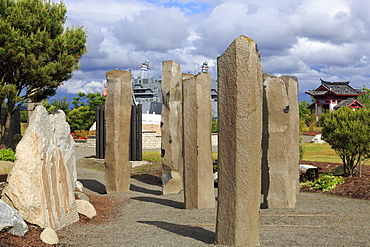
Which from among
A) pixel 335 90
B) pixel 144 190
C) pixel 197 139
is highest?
pixel 335 90

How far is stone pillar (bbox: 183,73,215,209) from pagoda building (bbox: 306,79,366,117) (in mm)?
42528

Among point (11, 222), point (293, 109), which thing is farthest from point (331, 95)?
point (11, 222)

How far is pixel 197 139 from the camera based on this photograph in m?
8.16

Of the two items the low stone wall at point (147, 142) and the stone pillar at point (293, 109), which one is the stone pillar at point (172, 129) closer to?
the stone pillar at point (293, 109)

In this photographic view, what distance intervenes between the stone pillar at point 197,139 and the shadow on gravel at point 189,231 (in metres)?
1.42

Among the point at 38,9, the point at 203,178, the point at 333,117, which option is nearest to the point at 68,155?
the point at 203,178

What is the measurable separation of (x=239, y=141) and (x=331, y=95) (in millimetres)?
47298

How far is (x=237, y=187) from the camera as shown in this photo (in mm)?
5055

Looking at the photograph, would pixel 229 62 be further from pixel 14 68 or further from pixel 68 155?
pixel 14 68

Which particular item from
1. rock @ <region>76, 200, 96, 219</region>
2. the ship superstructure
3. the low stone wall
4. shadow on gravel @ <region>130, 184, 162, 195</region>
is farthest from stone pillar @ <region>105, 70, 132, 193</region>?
the ship superstructure

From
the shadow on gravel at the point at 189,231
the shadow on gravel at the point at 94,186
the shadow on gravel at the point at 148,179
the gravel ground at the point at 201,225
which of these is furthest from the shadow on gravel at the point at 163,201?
the shadow on gravel at the point at 148,179

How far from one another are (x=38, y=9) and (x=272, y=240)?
1315cm

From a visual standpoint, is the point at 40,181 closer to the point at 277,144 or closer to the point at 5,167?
the point at 277,144

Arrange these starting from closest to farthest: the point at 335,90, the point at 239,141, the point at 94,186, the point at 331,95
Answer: the point at 239,141
the point at 94,186
the point at 335,90
the point at 331,95
